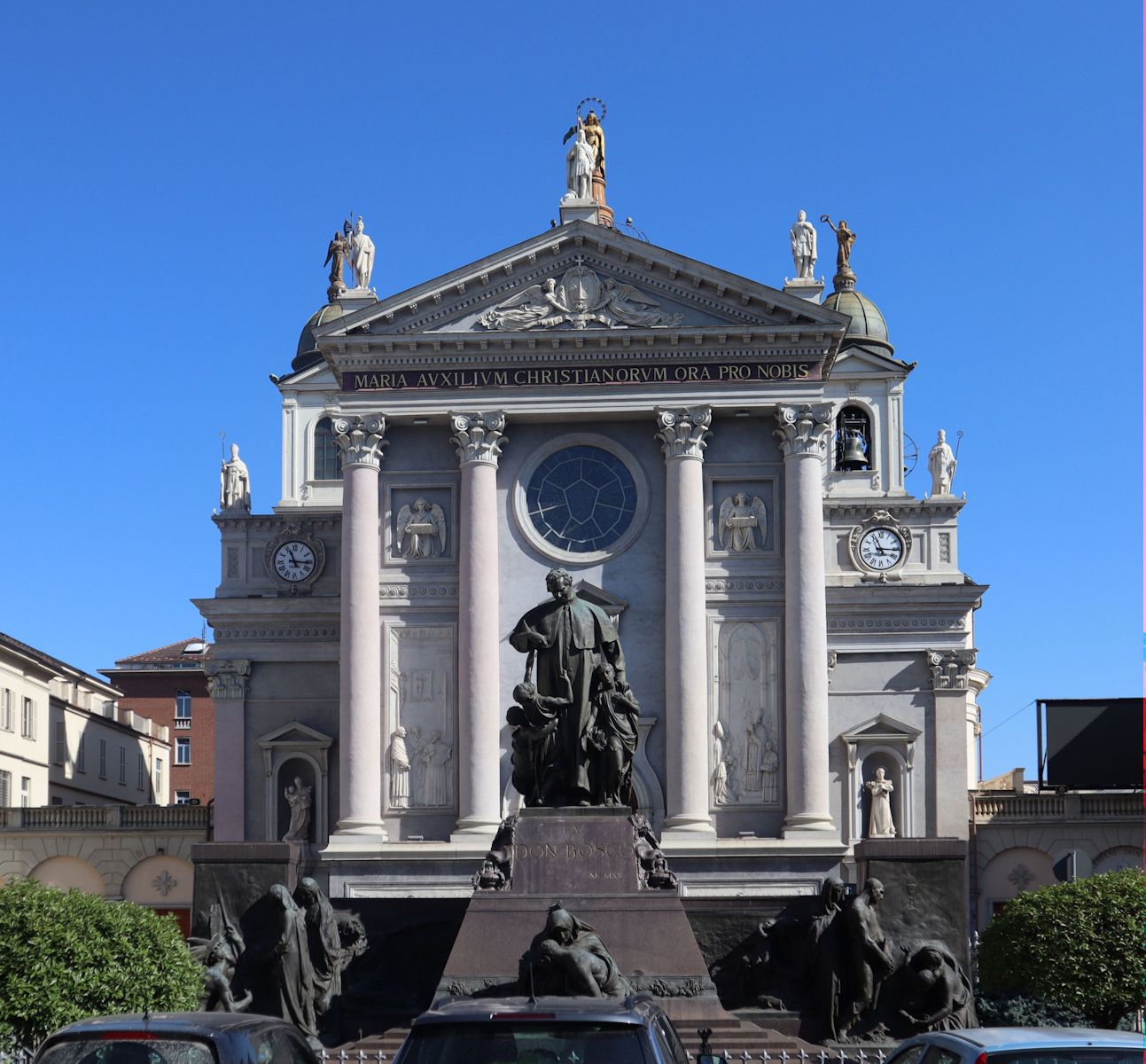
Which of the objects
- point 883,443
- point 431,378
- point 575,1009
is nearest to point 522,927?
point 575,1009

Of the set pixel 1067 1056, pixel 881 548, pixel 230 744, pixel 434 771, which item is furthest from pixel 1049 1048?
pixel 230 744

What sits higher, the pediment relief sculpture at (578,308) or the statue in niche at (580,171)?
the statue in niche at (580,171)

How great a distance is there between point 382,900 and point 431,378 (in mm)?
23211

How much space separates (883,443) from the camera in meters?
65.7

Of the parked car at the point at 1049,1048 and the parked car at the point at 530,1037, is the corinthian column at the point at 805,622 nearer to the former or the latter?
the parked car at the point at 1049,1048

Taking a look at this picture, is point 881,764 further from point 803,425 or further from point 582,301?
point 582,301

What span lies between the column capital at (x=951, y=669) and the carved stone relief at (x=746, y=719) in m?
6.00

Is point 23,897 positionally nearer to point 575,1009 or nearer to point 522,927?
point 522,927

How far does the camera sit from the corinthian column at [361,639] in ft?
162

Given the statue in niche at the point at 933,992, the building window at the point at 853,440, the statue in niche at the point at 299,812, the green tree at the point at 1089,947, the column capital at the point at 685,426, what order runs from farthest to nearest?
the building window at the point at 853,440 → the statue in niche at the point at 299,812 → the column capital at the point at 685,426 → the green tree at the point at 1089,947 → the statue in niche at the point at 933,992

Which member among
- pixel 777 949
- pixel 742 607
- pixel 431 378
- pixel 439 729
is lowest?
pixel 777 949

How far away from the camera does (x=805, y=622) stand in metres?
49.5

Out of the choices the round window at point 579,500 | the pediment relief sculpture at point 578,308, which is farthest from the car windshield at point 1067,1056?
the pediment relief sculpture at point 578,308

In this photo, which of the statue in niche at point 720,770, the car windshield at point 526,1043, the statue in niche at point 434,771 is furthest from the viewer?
the statue in niche at point 434,771
